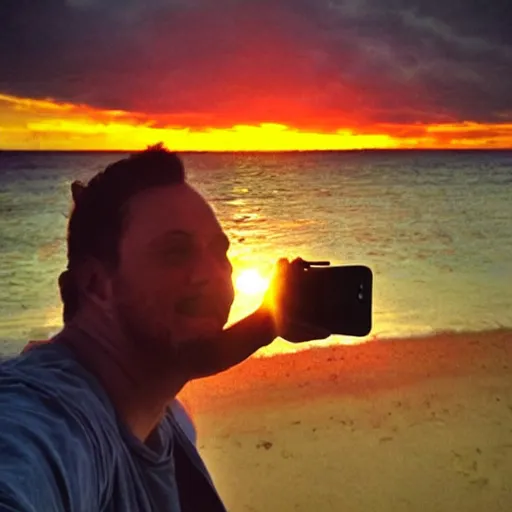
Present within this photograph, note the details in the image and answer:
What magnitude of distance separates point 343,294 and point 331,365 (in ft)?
8.82

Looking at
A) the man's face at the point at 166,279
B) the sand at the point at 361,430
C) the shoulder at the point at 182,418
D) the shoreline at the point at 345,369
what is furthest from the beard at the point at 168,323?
the shoreline at the point at 345,369

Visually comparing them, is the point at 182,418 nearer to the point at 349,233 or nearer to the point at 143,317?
the point at 143,317

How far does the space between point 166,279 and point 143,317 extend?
0.11ft

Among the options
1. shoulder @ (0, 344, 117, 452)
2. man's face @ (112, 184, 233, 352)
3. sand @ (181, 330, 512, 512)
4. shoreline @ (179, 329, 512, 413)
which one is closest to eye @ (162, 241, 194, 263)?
man's face @ (112, 184, 233, 352)

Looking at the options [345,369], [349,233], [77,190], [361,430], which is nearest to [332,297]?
[77,190]

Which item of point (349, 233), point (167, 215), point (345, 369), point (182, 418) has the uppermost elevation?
point (167, 215)

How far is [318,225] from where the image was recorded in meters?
11.0

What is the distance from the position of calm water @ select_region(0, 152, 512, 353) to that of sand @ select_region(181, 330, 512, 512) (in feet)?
1.70

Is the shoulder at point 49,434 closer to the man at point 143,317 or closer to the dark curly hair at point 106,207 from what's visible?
the man at point 143,317

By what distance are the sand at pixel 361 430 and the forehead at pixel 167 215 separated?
1572 millimetres

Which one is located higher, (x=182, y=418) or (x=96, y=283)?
(x=96, y=283)

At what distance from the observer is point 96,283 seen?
2.40ft

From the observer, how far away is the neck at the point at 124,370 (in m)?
0.69

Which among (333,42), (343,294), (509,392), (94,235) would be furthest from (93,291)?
(333,42)
